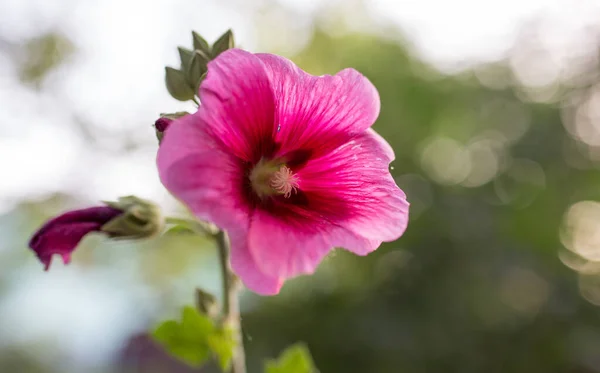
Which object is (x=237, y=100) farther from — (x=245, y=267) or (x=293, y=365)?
(x=293, y=365)

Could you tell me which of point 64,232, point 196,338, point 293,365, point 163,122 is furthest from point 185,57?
point 293,365

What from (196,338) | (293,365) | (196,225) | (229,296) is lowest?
(293,365)

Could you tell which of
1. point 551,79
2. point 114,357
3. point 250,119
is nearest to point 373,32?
point 551,79

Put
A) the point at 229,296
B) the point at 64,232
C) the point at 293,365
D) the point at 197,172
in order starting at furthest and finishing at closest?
the point at 293,365 → the point at 229,296 → the point at 64,232 → the point at 197,172

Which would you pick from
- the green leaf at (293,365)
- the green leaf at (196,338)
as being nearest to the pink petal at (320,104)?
the green leaf at (196,338)

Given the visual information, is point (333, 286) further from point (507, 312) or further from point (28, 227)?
point (28, 227)

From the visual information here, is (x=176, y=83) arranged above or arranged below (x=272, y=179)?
above

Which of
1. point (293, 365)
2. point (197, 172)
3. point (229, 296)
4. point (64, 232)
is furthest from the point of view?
point (293, 365)
